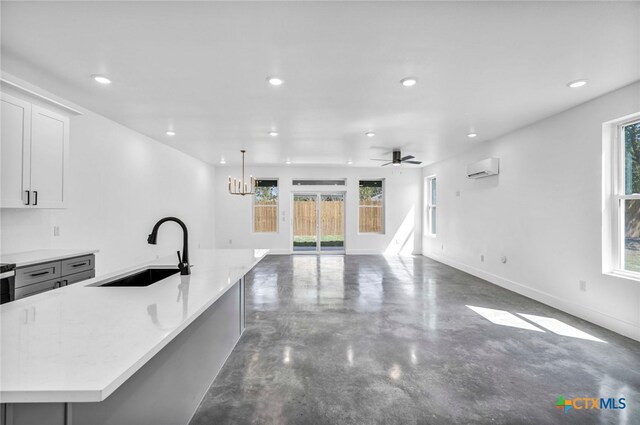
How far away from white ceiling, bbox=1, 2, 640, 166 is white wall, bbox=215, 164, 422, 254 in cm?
456

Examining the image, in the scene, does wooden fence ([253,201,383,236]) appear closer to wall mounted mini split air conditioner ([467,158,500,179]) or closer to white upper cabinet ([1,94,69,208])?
wall mounted mini split air conditioner ([467,158,500,179])

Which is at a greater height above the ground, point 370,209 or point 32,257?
point 370,209

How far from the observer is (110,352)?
3.00 ft

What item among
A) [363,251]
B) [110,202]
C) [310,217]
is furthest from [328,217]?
[110,202]

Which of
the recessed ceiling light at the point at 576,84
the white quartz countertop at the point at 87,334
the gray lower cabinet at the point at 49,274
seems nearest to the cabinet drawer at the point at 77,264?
the gray lower cabinet at the point at 49,274

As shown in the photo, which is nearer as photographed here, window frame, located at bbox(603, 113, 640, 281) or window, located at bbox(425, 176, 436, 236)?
window frame, located at bbox(603, 113, 640, 281)

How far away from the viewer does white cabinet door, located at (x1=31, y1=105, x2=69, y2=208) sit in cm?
293

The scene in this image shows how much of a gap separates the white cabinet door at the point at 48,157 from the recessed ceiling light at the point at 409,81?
357 centimetres

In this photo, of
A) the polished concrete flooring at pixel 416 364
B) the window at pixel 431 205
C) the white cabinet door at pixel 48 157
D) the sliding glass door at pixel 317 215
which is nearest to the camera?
the polished concrete flooring at pixel 416 364

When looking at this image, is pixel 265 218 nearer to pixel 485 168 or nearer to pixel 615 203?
pixel 485 168

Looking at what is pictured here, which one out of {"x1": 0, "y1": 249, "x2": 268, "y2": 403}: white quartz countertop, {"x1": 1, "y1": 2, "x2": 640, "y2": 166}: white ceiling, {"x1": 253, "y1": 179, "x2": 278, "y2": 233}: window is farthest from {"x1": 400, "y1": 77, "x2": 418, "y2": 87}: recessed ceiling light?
{"x1": 253, "y1": 179, "x2": 278, "y2": 233}: window

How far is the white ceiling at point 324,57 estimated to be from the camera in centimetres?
205

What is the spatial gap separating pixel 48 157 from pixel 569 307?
6.26 metres

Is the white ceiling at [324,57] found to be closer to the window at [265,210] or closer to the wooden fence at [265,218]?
the window at [265,210]
